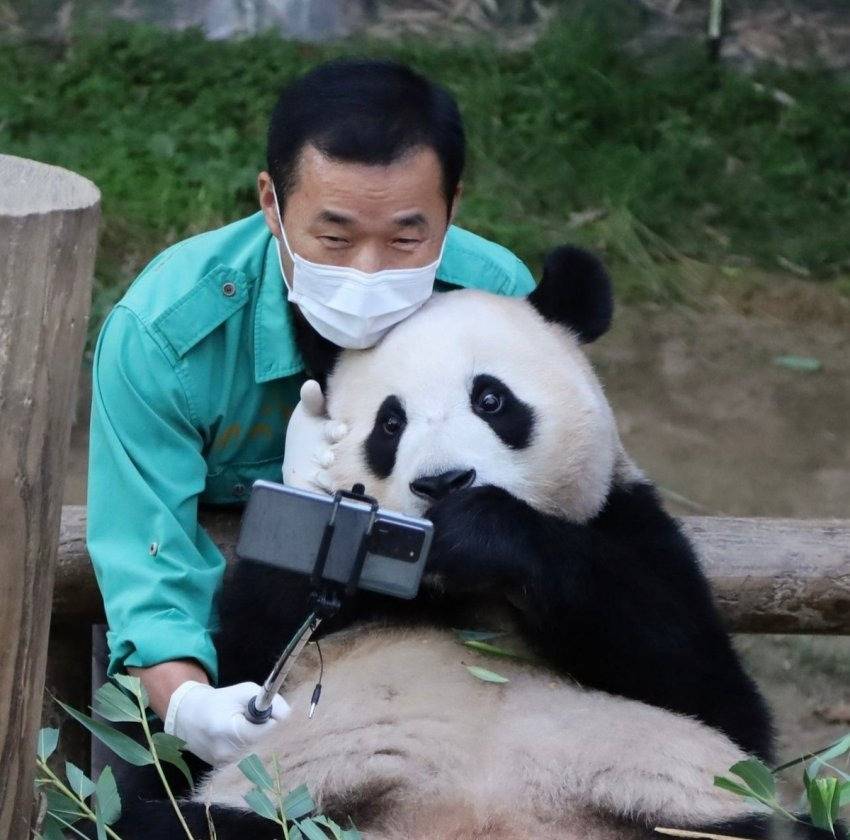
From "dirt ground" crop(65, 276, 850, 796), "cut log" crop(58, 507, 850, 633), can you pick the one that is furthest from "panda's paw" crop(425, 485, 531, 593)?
"dirt ground" crop(65, 276, 850, 796)

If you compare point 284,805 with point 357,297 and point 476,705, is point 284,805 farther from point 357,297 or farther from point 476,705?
point 357,297

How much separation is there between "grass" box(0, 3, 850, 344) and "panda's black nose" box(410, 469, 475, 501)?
140 inches

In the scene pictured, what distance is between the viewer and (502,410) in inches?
Result: 89.7

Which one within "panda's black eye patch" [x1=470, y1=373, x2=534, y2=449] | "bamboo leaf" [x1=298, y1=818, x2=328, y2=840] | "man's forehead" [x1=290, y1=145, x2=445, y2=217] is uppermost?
"man's forehead" [x1=290, y1=145, x2=445, y2=217]

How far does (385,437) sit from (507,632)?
380 mm

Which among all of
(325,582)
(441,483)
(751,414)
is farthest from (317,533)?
(751,414)

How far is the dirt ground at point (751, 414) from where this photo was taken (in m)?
4.07

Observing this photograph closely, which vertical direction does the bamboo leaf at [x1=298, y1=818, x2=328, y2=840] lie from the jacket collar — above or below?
below

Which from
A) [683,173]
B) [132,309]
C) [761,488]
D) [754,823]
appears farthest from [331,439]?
[683,173]

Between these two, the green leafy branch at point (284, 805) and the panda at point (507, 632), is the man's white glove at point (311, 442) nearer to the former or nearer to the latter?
the panda at point (507, 632)

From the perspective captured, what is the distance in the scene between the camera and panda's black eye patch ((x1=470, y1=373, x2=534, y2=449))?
2.26 m

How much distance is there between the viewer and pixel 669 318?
18.6 ft

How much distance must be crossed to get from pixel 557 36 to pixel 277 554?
516cm

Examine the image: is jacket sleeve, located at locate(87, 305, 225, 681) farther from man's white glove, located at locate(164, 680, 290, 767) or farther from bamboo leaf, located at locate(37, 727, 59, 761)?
bamboo leaf, located at locate(37, 727, 59, 761)
